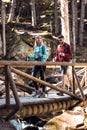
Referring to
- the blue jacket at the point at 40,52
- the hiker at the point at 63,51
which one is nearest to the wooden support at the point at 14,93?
the blue jacket at the point at 40,52

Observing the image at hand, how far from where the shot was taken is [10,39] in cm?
3011

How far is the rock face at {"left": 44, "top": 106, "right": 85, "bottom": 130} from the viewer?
13.1 meters

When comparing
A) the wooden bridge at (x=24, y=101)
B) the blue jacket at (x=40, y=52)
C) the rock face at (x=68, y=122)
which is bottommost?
the rock face at (x=68, y=122)

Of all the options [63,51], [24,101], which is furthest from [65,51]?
[24,101]

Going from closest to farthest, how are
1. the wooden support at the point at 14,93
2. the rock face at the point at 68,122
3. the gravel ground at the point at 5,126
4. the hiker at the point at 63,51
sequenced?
the gravel ground at the point at 5,126
the wooden support at the point at 14,93
the hiker at the point at 63,51
the rock face at the point at 68,122

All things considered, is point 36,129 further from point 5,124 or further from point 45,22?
point 45,22

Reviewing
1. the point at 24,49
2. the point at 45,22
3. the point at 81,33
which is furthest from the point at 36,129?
the point at 45,22

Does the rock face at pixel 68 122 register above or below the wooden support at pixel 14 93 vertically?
below

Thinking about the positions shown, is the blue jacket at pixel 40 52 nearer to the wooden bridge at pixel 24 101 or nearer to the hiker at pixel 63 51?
the wooden bridge at pixel 24 101

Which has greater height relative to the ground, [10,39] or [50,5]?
[50,5]

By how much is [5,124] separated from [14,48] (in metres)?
21.7

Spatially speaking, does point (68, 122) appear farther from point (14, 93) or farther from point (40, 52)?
point (14, 93)

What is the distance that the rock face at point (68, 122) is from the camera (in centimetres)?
1315

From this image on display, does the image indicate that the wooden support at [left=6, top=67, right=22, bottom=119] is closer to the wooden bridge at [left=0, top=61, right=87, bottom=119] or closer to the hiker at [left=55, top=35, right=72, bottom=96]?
the wooden bridge at [left=0, top=61, right=87, bottom=119]
